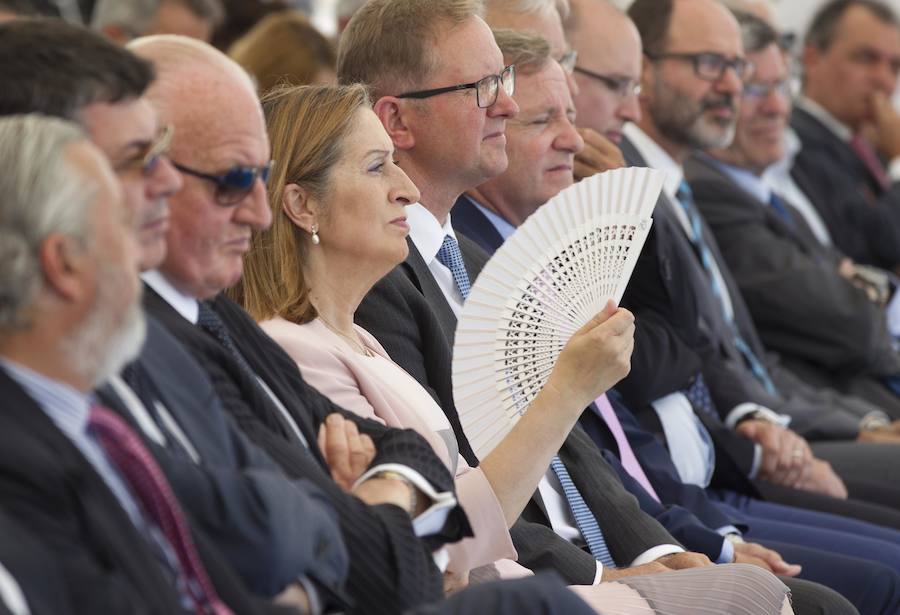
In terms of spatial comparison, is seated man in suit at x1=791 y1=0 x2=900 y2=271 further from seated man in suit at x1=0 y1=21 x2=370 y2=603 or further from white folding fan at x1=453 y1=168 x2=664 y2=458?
seated man in suit at x1=0 y1=21 x2=370 y2=603

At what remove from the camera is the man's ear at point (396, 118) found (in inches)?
121

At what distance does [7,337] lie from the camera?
5.25 ft

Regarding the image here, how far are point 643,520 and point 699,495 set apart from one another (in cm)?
50

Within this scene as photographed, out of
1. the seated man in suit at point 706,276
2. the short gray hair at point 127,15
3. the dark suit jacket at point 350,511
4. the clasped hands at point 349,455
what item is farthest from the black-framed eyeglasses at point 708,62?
the dark suit jacket at point 350,511

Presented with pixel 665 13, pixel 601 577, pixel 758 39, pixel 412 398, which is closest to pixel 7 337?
pixel 412 398

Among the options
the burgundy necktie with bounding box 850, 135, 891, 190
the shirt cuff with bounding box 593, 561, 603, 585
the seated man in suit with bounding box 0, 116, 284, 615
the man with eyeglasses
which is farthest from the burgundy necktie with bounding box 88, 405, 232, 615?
the burgundy necktie with bounding box 850, 135, 891, 190

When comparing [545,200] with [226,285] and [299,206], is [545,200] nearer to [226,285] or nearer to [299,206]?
[299,206]

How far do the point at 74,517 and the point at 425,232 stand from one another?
1.43 metres

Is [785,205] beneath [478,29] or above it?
beneath

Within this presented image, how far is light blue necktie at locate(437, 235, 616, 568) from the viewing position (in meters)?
2.94

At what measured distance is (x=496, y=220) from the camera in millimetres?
3463

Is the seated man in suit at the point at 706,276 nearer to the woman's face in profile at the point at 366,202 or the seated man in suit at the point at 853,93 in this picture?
the woman's face in profile at the point at 366,202

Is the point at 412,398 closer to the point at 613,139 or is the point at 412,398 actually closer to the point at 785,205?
the point at 613,139

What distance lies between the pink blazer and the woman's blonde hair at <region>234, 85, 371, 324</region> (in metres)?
0.04
